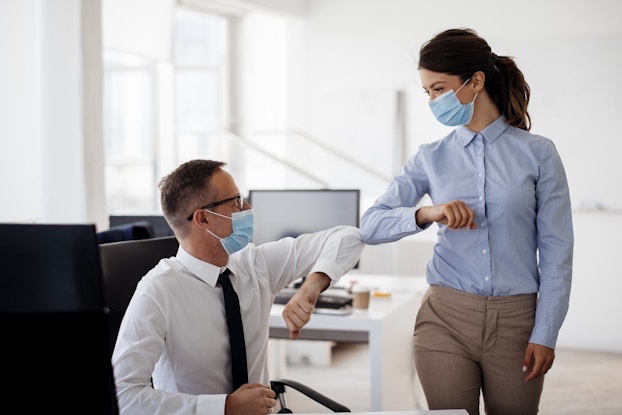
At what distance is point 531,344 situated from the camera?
1667 mm

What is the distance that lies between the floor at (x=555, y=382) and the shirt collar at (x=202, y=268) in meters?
2.16

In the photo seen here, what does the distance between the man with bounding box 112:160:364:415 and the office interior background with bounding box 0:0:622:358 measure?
73.9 inches

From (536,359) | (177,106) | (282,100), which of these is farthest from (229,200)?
(282,100)

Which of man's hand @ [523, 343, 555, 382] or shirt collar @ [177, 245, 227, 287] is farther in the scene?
shirt collar @ [177, 245, 227, 287]

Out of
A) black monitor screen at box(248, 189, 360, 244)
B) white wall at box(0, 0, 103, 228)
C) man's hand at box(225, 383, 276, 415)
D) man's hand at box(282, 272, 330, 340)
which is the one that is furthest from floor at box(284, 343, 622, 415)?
man's hand at box(225, 383, 276, 415)

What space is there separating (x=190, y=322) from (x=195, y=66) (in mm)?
4751

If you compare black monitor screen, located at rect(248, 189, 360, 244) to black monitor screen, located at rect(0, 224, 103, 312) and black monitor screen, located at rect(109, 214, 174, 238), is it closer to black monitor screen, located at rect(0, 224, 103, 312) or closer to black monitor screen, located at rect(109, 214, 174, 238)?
black monitor screen, located at rect(109, 214, 174, 238)

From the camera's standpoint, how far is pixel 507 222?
67.0 inches

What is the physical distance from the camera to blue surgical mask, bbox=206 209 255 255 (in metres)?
1.79

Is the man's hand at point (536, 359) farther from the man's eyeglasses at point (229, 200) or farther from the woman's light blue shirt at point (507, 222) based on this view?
the man's eyeglasses at point (229, 200)

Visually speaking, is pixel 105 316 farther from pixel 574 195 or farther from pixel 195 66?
pixel 195 66

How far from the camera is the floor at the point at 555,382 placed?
3877 millimetres

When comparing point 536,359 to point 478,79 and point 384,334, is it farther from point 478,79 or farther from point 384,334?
point 384,334

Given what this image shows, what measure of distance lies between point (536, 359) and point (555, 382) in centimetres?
292
